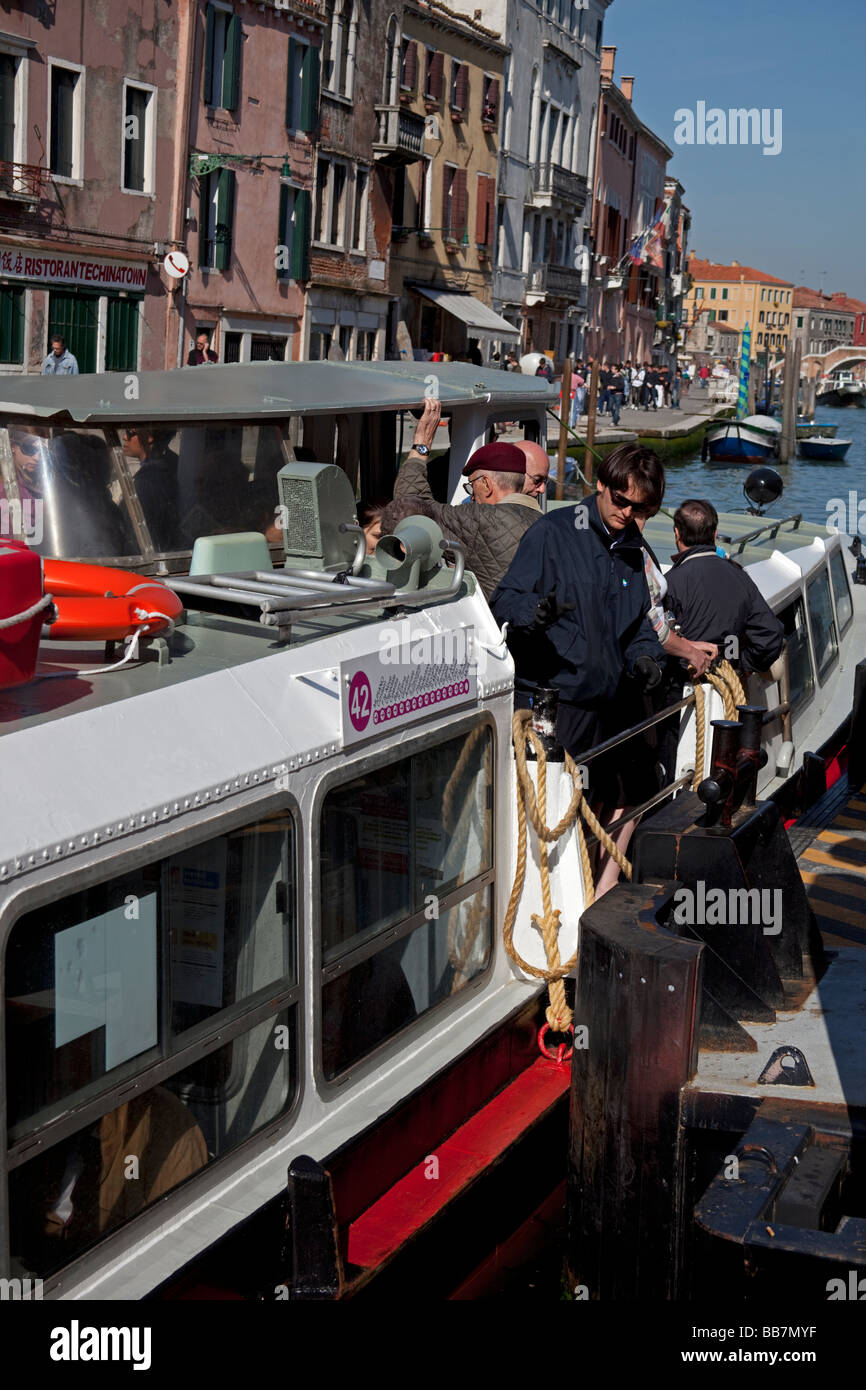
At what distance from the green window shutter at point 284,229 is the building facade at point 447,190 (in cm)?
613

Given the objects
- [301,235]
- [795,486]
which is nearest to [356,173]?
[301,235]

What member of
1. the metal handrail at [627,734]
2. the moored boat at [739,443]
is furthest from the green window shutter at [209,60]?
the moored boat at [739,443]

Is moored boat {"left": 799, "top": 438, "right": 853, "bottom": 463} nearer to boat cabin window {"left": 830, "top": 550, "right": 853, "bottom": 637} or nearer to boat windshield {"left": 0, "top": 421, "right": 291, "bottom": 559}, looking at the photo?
boat cabin window {"left": 830, "top": 550, "right": 853, "bottom": 637}

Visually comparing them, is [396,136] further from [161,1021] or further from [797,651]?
[161,1021]

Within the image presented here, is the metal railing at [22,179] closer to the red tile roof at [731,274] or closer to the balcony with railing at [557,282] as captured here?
the balcony with railing at [557,282]

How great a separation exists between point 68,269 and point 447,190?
19.7 meters

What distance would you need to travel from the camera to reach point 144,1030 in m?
3.21

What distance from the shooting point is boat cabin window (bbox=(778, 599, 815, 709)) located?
8.48 m

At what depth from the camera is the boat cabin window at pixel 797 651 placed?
8.48 metres

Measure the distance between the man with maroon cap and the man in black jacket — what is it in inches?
39.2

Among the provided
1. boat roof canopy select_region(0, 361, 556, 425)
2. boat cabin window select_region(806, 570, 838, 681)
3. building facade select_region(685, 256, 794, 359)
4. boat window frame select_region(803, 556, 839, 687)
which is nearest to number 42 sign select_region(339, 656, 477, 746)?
boat roof canopy select_region(0, 361, 556, 425)
